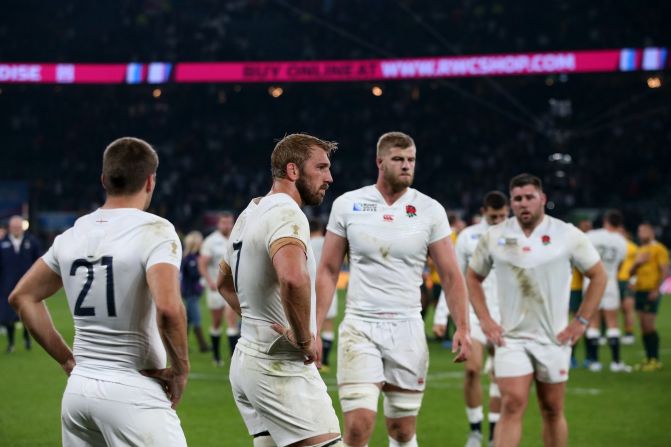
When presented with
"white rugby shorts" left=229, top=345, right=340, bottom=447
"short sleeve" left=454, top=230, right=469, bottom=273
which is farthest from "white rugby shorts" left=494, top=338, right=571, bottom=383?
"short sleeve" left=454, top=230, right=469, bottom=273

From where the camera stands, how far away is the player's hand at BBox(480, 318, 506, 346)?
8.08 meters

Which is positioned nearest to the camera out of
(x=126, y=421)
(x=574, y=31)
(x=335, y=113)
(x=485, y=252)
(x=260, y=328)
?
(x=126, y=421)

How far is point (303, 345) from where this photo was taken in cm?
539

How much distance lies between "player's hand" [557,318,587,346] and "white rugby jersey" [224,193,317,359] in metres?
3.06

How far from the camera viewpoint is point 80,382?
15.6 ft

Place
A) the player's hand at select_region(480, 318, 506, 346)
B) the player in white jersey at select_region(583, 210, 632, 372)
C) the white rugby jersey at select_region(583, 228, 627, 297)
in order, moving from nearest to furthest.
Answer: the player's hand at select_region(480, 318, 506, 346) < the player in white jersey at select_region(583, 210, 632, 372) < the white rugby jersey at select_region(583, 228, 627, 297)

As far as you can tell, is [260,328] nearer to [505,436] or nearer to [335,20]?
[505,436]

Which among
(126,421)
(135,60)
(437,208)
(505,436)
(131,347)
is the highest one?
(135,60)

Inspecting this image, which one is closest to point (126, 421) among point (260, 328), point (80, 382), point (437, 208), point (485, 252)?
point (80, 382)

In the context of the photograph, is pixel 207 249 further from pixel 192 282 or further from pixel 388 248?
pixel 388 248

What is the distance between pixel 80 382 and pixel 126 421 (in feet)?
0.98

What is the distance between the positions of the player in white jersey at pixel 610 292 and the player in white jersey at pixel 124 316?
11.9 meters

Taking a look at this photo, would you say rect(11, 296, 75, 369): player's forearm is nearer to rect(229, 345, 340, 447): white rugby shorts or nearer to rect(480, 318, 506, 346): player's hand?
rect(229, 345, 340, 447): white rugby shorts

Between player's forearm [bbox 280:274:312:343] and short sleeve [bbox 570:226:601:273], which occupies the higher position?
short sleeve [bbox 570:226:601:273]
